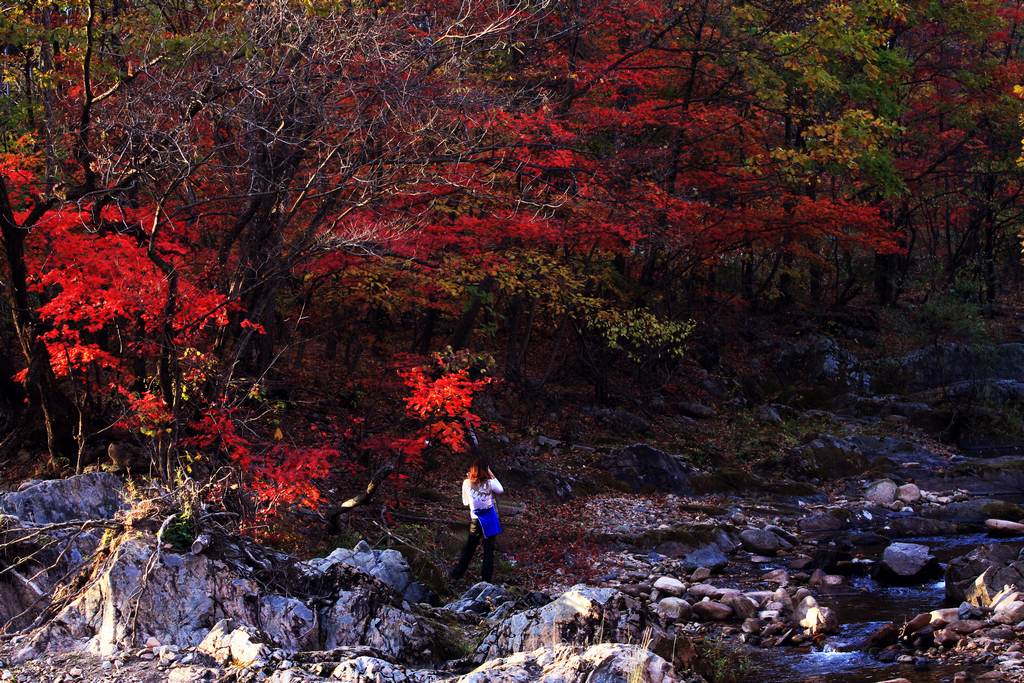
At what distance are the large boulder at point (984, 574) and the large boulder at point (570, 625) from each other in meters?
5.03

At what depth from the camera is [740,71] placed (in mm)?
20641

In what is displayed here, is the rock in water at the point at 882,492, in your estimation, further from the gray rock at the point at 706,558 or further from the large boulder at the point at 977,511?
the gray rock at the point at 706,558

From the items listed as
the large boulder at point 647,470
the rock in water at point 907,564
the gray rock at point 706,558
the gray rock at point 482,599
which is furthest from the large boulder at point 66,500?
the large boulder at point 647,470

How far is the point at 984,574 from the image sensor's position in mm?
10742

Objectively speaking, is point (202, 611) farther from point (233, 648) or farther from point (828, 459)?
point (828, 459)

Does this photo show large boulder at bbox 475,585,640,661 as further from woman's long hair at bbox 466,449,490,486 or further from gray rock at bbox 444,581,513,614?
woman's long hair at bbox 466,449,490,486

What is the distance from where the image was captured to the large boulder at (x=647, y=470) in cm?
1766

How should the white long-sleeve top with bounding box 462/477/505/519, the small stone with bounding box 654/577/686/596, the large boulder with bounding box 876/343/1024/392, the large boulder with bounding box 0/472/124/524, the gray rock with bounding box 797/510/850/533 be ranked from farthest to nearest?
the large boulder with bounding box 876/343/1024/392
the gray rock with bounding box 797/510/850/533
the small stone with bounding box 654/577/686/596
the white long-sleeve top with bounding box 462/477/505/519
the large boulder with bounding box 0/472/124/524

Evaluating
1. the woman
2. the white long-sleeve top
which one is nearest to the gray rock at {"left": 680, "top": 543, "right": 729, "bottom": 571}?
the woman

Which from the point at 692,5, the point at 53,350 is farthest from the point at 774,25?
the point at 53,350

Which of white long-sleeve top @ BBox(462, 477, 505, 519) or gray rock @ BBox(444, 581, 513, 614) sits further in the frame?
white long-sleeve top @ BBox(462, 477, 505, 519)

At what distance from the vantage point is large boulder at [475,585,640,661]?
7.54 metres

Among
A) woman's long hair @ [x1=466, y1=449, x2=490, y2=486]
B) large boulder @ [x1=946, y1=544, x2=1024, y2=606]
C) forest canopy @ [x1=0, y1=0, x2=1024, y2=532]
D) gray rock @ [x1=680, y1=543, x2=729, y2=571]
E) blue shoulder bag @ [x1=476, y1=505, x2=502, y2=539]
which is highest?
forest canopy @ [x1=0, y1=0, x2=1024, y2=532]

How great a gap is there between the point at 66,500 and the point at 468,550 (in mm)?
4369
